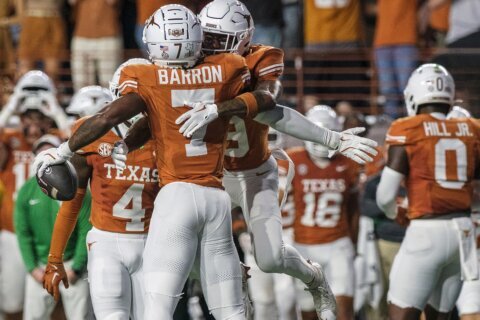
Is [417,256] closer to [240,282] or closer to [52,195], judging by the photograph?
[240,282]

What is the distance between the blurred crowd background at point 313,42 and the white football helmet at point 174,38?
4817mm

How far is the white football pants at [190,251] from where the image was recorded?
6.83m

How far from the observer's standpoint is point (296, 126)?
23.9 ft

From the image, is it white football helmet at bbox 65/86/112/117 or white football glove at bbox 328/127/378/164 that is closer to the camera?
white football glove at bbox 328/127/378/164

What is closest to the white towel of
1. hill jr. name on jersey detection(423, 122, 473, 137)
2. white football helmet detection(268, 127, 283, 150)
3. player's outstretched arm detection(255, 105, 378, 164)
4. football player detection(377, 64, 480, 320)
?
football player detection(377, 64, 480, 320)

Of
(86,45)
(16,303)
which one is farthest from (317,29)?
(16,303)

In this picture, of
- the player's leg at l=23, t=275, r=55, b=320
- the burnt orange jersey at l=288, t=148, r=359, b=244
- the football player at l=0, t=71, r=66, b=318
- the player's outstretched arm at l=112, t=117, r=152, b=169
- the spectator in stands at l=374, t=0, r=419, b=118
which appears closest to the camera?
the player's outstretched arm at l=112, t=117, r=152, b=169

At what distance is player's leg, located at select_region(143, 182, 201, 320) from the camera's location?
6.83 meters

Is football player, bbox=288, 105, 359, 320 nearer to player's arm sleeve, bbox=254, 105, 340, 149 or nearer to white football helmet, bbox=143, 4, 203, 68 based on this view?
player's arm sleeve, bbox=254, 105, 340, 149

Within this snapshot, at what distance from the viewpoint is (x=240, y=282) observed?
7.08 metres

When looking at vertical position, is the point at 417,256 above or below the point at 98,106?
below

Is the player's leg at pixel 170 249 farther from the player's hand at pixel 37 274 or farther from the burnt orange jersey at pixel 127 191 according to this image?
the player's hand at pixel 37 274

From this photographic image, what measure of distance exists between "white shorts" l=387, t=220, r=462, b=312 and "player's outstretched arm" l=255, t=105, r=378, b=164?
1.24 m

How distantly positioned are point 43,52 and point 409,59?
10.9 feet
